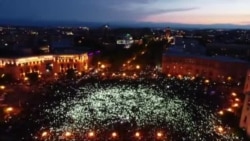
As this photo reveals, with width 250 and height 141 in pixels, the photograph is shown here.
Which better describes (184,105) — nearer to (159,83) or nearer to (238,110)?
(238,110)

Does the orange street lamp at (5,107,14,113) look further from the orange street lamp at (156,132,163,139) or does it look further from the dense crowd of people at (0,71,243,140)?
the orange street lamp at (156,132,163,139)

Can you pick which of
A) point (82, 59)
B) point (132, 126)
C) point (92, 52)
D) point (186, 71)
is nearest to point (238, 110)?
point (132, 126)

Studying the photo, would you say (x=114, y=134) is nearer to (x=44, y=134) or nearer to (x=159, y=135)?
(x=159, y=135)

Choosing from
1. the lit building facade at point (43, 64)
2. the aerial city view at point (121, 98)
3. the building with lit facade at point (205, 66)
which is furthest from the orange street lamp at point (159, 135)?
the lit building facade at point (43, 64)

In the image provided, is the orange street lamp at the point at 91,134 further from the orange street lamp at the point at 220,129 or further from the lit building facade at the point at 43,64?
the lit building facade at the point at 43,64

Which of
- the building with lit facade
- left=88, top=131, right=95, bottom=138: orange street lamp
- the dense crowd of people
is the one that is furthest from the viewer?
the building with lit facade

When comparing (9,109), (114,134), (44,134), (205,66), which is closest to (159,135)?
(114,134)

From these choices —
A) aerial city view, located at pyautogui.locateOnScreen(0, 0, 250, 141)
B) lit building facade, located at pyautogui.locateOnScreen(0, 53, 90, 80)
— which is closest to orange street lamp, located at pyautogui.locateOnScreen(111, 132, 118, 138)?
aerial city view, located at pyautogui.locateOnScreen(0, 0, 250, 141)

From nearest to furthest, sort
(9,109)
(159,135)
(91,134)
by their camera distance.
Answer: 1. (91,134)
2. (159,135)
3. (9,109)
